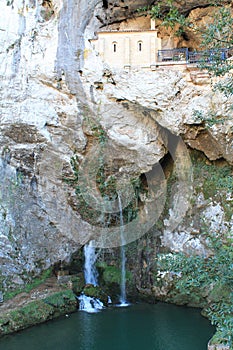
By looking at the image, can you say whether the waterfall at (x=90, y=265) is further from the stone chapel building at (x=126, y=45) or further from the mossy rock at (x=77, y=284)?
the stone chapel building at (x=126, y=45)

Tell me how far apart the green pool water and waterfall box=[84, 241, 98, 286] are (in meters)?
2.00

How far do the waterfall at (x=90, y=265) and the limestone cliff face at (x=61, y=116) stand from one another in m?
1.41

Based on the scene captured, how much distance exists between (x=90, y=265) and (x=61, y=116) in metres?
6.39

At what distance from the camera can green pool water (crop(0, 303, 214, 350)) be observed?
9.85 metres

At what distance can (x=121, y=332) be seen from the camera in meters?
10.7

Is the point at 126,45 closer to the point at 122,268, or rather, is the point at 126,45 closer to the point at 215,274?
the point at 122,268

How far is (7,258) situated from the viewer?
482 inches

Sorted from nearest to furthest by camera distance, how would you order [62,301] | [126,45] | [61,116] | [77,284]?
[62,301] < [61,116] < [126,45] < [77,284]

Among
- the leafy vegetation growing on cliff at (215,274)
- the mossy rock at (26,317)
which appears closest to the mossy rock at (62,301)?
the mossy rock at (26,317)

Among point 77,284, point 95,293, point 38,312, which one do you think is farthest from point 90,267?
point 38,312

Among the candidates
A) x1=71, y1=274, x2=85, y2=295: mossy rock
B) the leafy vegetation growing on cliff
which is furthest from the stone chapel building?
the leafy vegetation growing on cliff

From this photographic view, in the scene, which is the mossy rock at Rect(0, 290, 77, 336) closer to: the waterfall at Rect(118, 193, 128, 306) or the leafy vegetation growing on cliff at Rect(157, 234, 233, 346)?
the waterfall at Rect(118, 193, 128, 306)

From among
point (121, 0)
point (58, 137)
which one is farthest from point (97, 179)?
point (121, 0)

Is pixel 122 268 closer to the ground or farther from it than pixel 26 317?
farther from it
